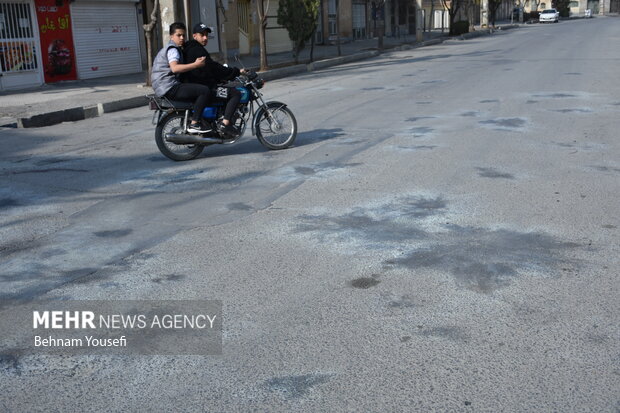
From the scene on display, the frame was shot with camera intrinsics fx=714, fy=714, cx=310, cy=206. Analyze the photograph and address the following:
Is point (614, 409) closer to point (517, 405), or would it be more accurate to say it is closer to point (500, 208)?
point (517, 405)

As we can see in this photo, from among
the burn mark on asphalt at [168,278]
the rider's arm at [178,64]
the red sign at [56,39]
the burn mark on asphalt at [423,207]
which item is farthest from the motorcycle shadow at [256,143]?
the red sign at [56,39]

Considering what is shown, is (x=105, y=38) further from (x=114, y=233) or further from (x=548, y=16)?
(x=548, y=16)

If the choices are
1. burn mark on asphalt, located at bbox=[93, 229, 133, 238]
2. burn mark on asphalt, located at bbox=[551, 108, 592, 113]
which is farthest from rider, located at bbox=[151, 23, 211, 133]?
burn mark on asphalt, located at bbox=[551, 108, 592, 113]

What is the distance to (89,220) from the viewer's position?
6.61m

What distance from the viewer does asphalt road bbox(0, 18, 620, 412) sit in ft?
11.6

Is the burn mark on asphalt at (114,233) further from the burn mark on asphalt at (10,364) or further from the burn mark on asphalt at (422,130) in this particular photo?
the burn mark on asphalt at (422,130)

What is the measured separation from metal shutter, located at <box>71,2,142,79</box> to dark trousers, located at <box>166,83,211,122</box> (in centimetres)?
1474

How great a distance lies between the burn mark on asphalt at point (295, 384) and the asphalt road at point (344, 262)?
0.02 meters

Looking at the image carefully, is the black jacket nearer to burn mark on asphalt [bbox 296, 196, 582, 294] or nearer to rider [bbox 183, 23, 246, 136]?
rider [bbox 183, 23, 246, 136]

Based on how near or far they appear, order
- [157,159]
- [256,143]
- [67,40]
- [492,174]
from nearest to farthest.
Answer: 1. [492,174]
2. [157,159]
3. [256,143]
4. [67,40]

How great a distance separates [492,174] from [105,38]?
744 inches

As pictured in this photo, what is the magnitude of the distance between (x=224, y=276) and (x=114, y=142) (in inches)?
266

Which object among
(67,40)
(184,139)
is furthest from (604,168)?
(67,40)

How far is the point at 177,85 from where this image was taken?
360 inches
